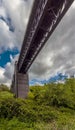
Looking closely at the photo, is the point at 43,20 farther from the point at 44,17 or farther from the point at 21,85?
the point at 21,85

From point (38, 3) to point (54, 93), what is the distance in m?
17.1

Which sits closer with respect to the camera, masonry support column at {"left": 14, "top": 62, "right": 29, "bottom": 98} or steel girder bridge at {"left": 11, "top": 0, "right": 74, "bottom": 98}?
steel girder bridge at {"left": 11, "top": 0, "right": 74, "bottom": 98}

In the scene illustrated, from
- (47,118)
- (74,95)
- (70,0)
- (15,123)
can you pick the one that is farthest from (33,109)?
(74,95)

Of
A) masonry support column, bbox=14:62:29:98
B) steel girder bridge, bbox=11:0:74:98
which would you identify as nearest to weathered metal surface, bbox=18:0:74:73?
steel girder bridge, bbox=11:0:74:98

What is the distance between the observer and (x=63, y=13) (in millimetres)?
17266

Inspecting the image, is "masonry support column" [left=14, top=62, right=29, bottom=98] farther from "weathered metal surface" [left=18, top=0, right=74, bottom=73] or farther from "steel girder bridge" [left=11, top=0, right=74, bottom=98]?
"weathered metal surface" [left=18, top=0, right=74, bottom=73]

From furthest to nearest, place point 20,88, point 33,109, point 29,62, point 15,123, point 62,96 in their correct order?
point 20,88
point 29,62
point 62,96
point 33,109
point 15,123

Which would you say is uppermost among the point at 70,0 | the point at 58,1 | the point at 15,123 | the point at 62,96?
the point at 58,1

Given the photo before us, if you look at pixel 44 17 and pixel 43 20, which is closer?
pixel 44 17

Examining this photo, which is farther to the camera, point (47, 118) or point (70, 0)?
point (47, 118)

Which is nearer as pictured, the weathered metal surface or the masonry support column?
the weathered metal surface

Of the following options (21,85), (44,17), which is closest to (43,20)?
(44,17)

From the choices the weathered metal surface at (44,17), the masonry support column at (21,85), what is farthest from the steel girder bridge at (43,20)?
the masonry support column at (21,85)

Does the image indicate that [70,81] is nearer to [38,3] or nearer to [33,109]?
[33,109]
